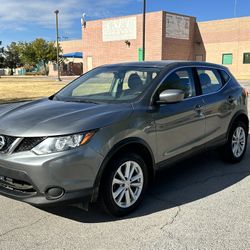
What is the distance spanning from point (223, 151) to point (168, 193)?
5.45 ft

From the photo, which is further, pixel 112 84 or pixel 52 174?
pixel 112 84

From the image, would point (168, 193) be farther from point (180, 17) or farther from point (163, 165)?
point (180, 17)

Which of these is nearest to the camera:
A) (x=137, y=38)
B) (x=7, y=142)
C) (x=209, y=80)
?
(x=7, y=142)

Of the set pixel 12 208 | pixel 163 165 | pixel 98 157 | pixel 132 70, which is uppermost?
pixel 132 70

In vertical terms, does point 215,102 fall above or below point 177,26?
below

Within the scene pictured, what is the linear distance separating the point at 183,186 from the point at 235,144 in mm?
1544

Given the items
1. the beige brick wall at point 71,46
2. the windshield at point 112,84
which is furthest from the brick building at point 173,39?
the windshield at point 112,84

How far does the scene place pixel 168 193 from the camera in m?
4.54

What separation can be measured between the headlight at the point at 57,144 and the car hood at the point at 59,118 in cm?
6

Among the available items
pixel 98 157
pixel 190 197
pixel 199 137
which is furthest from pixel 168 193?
pixel 98 157

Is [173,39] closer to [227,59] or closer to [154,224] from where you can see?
→ [227,59]

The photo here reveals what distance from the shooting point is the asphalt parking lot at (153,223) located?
3299 millimetres

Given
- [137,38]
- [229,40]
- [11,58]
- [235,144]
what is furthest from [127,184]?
[11,58]

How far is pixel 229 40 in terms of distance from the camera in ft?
126
